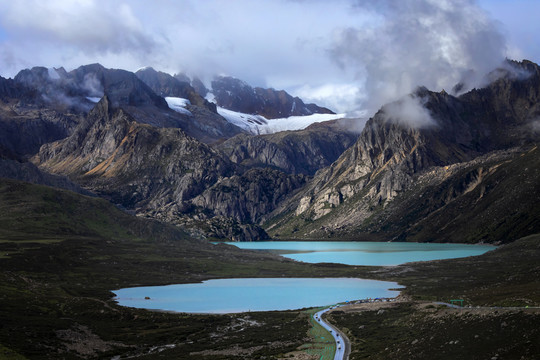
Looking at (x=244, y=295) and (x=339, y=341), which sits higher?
(x=339, y=341)

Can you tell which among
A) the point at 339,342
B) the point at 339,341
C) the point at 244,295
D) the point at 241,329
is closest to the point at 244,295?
the point at 244,295

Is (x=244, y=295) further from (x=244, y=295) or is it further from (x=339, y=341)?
(x=339, y=341)

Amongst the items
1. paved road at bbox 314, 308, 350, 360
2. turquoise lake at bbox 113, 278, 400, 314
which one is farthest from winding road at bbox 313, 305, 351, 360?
turquoise lake at bbox 113, 278, 400, 314

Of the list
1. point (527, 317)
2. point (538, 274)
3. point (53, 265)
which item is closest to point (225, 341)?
point (527, 317)

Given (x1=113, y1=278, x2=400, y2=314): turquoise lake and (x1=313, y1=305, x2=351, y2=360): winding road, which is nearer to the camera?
(x1=313, y1=305, x2=351, y2=360): winding road

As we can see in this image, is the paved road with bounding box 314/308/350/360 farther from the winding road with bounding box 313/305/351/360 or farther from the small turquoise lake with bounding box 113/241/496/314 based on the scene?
the small turquoise lake with bounding box 113/241/496/314

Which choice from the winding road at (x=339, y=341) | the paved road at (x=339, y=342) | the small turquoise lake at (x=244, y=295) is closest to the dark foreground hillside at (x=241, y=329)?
the winding road at (x=339, y=341)

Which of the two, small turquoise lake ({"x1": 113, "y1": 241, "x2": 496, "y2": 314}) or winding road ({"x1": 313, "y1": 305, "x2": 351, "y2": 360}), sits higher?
winding road ({"x1": 313, "y1": 305, "x2": 351, "y2": 360})

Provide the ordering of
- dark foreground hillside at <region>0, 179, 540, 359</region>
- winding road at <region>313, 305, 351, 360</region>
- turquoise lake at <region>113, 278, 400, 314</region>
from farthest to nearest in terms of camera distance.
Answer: turquoise lake at <region>113, 278, 400, 314</region>
winding road at <region>313, 305, 351, 360</region>
dark foreground hillside at <region>0, 179, 540, 359</region>

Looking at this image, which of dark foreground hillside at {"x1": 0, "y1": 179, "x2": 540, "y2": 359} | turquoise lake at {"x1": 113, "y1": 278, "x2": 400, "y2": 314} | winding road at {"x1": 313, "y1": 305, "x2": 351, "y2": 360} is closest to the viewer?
dark foreground hillside at {"x1": 0, "y1": 179, "x2": 540, "y2": 359}
